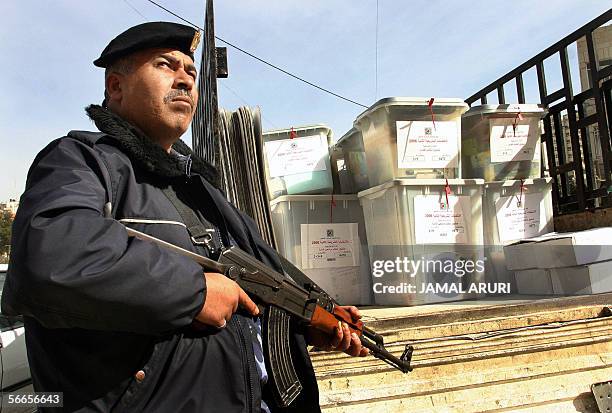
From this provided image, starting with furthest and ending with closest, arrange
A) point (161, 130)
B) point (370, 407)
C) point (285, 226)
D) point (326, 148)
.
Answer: point (326, 148)
point (285, 226)
point (370, 407)
point (161, 130)

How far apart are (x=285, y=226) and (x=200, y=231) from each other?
1828 mm

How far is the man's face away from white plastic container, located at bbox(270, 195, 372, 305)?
5.63 feet

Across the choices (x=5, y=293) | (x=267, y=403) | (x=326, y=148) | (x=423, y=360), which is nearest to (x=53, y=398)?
(x=5, y=293)

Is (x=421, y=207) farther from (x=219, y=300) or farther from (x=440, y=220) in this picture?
(x=219, y=300)

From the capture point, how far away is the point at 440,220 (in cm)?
266

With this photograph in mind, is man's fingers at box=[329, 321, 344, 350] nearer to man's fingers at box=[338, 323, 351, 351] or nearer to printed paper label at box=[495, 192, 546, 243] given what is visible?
man's fingers at box=[338, 323, 351, 351]

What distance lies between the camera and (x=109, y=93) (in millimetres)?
1165

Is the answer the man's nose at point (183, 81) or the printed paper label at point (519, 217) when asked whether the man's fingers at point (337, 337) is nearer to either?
the man's nose at point (183, 81)

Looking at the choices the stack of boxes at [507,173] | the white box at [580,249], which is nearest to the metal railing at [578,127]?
the stack of boxes at [507,173]

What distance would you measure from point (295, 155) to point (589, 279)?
1.71 metres

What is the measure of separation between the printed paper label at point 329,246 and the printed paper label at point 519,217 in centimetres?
86

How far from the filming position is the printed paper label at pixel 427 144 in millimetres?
2711

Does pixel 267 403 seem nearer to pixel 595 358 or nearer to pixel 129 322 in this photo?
pixel 129 322

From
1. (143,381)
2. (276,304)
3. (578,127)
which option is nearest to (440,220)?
(578,127)
